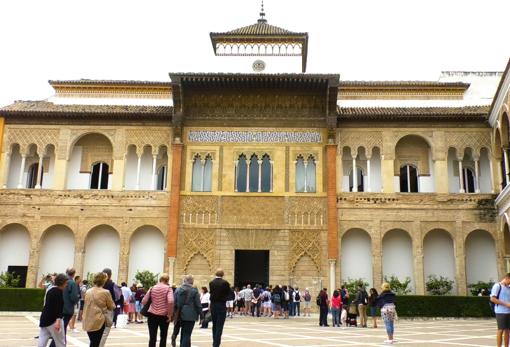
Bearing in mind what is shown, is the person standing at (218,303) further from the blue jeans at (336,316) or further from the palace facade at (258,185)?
the palace facade at (258,185)

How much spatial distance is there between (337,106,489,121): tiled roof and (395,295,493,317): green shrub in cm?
850

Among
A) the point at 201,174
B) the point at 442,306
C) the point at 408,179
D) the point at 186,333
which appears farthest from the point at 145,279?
the point at 186,333

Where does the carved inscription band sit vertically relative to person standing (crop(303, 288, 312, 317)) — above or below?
above

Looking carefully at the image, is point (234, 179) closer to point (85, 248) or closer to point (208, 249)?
point (208, 249)

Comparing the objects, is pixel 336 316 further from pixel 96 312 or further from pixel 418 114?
pixel 96 312

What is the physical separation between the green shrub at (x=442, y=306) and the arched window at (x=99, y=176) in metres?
14.6

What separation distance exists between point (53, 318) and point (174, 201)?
17.6m

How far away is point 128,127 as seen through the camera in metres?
26.4

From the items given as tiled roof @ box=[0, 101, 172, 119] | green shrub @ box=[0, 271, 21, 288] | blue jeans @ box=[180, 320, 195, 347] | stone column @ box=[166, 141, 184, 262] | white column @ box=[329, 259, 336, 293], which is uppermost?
tiled roof @ box=[0, 101, 172, 119]

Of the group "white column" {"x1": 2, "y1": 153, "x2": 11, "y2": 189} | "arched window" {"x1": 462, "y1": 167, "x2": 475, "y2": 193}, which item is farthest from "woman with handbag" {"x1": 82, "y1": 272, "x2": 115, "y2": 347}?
"arched window" {"x1": 462, "y1": 167, "x2": 475, "y2": 193}

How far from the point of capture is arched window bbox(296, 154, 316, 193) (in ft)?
Answer: 83.7

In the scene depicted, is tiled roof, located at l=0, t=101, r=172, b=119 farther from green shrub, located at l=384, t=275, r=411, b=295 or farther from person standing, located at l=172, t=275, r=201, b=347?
person standing, located at l=172, t=275, r=201, b=347

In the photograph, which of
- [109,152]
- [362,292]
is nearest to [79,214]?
[109,152]

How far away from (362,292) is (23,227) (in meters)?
16.5
